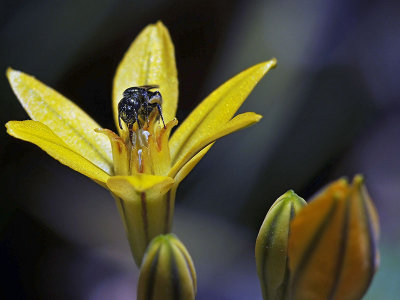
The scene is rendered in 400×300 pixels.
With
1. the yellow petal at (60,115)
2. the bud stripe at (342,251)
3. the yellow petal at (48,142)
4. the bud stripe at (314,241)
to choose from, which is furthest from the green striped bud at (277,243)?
the yellow petal at (60,115)

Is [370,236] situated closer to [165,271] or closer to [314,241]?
[314,241]

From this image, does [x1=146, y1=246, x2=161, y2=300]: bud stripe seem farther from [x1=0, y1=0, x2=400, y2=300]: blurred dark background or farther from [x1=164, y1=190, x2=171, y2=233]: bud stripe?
[x1=0, y1=0, x2=400, y2=300]: blurred dark background

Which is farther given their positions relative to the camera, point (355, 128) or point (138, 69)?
point (355, 128)

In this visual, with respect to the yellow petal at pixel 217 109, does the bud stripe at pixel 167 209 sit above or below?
below

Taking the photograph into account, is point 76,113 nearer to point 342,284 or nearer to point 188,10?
point 342,284

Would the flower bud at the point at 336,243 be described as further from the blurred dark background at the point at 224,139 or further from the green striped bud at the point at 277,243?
the blurred dark background at the point at 224,139

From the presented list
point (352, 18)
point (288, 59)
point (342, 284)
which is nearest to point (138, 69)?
point (342, 284)

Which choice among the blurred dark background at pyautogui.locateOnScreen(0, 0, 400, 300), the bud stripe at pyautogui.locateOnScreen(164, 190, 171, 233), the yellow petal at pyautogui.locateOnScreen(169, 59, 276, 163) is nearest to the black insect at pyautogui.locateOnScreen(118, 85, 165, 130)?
the yellow petal at pyautogui.locateOnScreen(169, 59, 276, 163)
